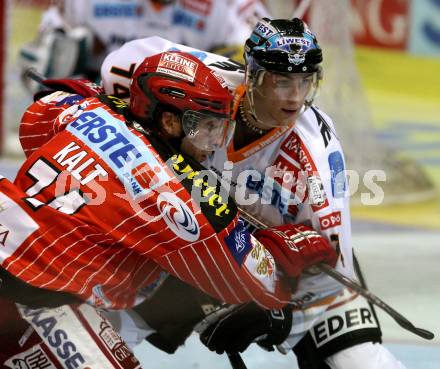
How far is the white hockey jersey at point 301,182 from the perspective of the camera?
362cm

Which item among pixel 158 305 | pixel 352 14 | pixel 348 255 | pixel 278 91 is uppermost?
pixel 278 91

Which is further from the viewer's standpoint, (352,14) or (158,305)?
(352,14)

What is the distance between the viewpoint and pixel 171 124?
11.1 feet

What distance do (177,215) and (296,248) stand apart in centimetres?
44

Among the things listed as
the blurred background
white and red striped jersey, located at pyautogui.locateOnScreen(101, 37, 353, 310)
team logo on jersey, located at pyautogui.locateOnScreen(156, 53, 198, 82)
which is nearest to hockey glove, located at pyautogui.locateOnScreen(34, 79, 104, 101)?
white and red striped jersey, located at pyautogui.locateOnScreen(101, 37, 353, 310)

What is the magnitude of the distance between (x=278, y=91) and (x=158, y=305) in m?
0.81

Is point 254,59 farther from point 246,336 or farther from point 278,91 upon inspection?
point 246,336

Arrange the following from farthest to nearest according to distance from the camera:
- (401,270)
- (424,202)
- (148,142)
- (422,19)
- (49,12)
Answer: (422,19) < (424,202) < (49,12) < (401,270) < (148,142)

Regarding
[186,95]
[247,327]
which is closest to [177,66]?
[186,95]

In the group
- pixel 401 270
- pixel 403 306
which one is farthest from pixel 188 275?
pixel 401 270

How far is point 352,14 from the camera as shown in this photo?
1117cm

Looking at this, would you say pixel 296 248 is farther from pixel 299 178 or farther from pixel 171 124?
pixel 171 124

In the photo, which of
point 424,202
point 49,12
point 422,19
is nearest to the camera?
point 49,12

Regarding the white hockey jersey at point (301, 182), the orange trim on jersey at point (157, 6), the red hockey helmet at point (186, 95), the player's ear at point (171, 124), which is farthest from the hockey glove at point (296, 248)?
the orange trim on jersey at point (157, 6)
